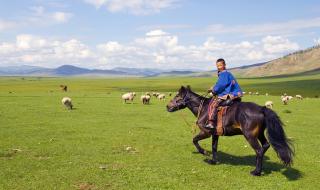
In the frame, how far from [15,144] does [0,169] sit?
506 cm

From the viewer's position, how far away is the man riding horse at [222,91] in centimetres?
1433

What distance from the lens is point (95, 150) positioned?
57.6ft

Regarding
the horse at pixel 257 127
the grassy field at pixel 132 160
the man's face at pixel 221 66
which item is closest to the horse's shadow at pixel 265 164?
the grassy field at pixel 132 160

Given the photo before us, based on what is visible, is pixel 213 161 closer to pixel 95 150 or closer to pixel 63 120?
pixel 95 150

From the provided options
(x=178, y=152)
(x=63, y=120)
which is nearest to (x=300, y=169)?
(x=178, y=152)

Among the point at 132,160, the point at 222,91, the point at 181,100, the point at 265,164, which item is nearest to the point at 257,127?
the point at 222,91

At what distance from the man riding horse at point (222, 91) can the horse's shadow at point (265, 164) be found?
6.74ft

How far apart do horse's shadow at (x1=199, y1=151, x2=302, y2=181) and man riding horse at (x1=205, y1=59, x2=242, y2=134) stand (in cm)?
205

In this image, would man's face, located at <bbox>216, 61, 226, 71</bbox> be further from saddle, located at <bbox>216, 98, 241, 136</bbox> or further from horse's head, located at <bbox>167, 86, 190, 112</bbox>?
horse's head, located at <bbox>167, 86, 190, 112</bbox>

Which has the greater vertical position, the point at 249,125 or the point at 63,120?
the point at 249,125

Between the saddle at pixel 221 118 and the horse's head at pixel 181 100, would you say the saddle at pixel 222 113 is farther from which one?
the horse's head at pixel 181 100

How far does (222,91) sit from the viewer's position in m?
14.5

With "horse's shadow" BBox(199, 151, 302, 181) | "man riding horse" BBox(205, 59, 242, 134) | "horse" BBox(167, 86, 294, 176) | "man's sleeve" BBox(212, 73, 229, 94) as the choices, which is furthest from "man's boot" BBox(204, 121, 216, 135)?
"horse's shadow" BBox(199, 151, 302, 181)

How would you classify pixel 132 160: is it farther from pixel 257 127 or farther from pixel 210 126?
pixel 257 127
